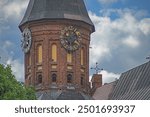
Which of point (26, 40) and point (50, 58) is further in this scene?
point (26, 40)

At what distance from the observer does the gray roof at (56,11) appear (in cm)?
7388

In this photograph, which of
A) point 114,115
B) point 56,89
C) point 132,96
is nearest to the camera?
point 114,115

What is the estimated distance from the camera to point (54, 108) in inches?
497

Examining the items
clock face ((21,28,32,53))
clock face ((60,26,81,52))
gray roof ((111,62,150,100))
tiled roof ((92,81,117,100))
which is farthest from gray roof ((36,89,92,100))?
clock face ((21,28,32,53))

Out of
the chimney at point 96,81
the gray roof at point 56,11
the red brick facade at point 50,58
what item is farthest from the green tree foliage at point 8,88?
the chimney at point 96,81

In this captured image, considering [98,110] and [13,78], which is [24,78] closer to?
[13,78]

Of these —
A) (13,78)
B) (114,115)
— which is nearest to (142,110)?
(114,115)

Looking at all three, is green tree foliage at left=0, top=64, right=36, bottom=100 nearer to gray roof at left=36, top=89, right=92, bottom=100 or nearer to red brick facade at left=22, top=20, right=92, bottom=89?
gray roof at left=36, top=89, right=92, bottom=100

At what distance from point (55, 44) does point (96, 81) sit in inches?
486

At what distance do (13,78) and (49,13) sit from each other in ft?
144

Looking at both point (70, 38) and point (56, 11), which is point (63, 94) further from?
point (56, 11)

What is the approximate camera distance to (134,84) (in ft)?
217

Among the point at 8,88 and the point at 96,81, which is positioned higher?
the point at 96,81

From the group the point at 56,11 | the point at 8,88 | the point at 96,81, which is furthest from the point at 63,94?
the point at 8,88
